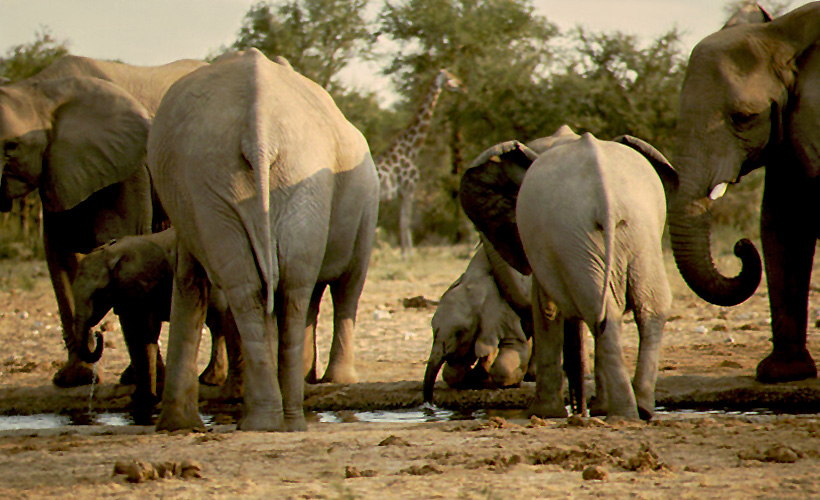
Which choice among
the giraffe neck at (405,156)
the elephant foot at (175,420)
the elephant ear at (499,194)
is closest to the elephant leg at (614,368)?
the elephant ear at (499,194)

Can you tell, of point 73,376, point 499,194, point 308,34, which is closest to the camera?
point 499,194

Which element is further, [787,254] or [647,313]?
[787,254]

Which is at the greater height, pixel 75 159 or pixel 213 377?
pixel 75 159

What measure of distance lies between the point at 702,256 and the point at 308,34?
74.9 ft

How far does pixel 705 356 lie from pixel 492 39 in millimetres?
20823

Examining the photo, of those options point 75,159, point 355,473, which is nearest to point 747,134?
point 355,473

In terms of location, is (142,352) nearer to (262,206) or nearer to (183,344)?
(183,344)

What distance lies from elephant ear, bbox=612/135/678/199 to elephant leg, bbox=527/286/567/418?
75cm

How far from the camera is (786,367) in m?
6.51

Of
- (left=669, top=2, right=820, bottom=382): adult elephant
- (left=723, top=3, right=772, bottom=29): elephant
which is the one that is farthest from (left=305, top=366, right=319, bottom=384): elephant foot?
(left=723, top=3, right=772, bottom=29): elephant

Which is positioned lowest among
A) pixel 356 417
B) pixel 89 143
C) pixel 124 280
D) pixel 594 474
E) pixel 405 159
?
pixel 356 417

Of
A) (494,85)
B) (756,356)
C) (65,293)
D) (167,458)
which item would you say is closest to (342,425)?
(167,458)

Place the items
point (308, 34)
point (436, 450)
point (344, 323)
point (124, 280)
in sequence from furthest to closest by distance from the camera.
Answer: point (308, 34), point (344, 323), point (124, 280), point (436, 450)

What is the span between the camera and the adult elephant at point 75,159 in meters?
7.60
